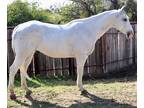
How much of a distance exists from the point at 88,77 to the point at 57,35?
359 cm

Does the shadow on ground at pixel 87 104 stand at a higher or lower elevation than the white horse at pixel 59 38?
lower

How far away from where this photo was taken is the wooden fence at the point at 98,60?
9.20 m

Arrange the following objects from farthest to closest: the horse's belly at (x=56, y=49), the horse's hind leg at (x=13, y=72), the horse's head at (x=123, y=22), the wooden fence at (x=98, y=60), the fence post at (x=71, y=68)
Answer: the fence post at (x=71, y=68) → the wooden fence at (x=98, y=60) → the horse's head at (x=123, y=22) → the horse's belly at (x=56, y=49) → the horse's hind leg at (x=13, y=72)

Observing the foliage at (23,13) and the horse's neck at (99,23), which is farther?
the foliage at (23,13)

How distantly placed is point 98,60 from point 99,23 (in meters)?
4.02

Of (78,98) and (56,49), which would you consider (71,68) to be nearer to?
(56,49)

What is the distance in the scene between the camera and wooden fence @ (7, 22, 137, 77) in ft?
30.2

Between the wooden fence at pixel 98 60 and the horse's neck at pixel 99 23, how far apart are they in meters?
3.44

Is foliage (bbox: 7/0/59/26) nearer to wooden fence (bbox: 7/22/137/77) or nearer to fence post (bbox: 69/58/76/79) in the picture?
wooden fence (bbox: 7/22/137/77)

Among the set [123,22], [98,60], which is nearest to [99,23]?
[123,22]

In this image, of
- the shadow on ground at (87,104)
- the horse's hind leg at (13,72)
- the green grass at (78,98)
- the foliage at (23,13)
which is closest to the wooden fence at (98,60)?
the foliage at (23,13)

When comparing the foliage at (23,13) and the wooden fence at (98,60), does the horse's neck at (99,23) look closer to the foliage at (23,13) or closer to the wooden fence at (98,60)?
the wooden fence at (98,60)
